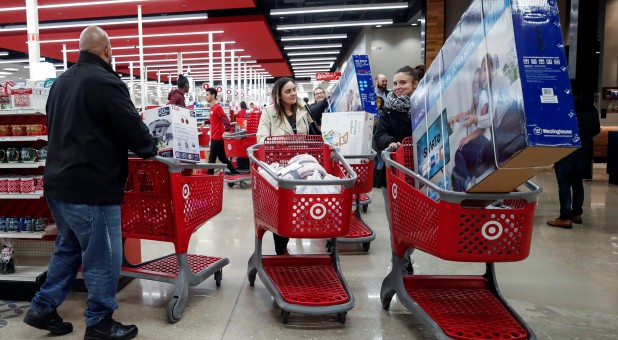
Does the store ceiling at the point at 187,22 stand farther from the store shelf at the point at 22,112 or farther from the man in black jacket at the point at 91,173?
the man in black jacket at the point at 91,173

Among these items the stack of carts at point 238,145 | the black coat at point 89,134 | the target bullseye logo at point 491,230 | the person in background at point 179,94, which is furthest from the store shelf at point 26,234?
the stack of carts at point 238,145

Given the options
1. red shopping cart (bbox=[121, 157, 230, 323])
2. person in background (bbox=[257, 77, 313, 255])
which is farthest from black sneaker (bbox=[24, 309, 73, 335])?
person in background (bbox=[257, 77, 313, 255])

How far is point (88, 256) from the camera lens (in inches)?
94.4

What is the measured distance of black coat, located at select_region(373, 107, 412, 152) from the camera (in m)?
3.57

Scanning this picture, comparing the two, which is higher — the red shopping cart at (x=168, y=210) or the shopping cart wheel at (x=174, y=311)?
the red shopping cart at (x=168, y=210)

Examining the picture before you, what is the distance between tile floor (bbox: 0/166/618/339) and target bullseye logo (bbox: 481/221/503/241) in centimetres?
74

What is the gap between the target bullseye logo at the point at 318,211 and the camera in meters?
2.64

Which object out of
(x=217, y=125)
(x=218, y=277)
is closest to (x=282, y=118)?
(x=218, y=277)

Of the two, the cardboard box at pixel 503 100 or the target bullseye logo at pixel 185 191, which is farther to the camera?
the target bullseye logo at pixel 185 191

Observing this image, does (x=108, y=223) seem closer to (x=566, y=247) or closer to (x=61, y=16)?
(x=566, y=247)

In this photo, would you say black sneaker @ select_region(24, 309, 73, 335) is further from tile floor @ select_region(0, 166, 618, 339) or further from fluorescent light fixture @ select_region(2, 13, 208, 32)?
fluorescent light fixture @ select_region(2, 13, 208, 32)

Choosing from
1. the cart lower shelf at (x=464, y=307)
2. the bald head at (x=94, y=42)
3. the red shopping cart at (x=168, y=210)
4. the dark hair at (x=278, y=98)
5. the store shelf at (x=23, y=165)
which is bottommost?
the cart lower shelf at (x=464, y=307)

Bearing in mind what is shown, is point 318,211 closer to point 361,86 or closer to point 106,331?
point 106,331

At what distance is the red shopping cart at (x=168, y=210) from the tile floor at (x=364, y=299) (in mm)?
207
